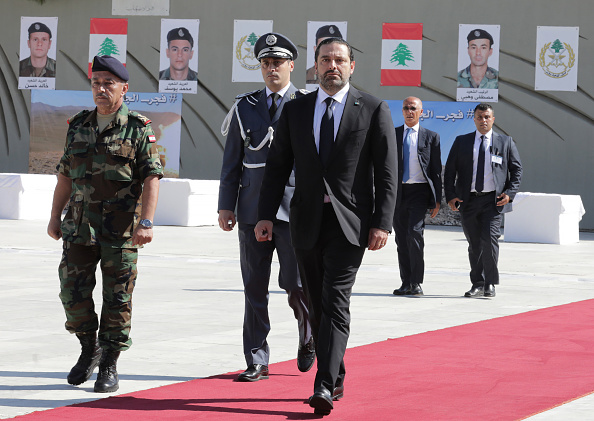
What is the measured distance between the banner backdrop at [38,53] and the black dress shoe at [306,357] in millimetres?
Result: 20346

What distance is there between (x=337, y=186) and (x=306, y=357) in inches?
51.5

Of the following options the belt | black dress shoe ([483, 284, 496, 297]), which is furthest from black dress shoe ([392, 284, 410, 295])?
the belt

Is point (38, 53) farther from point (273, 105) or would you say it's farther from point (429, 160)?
point (273, 105)

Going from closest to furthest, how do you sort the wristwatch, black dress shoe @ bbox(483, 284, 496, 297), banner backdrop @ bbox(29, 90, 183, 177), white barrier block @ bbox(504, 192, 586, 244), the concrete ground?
the wristwatch < the concrete ground < black dress shoe @ bbox(483, 284, 496, 297) < white barrier block @ bbox(504, 192, 586, 244) < banner backdrop @ bbox(29, 90, 183, 177)

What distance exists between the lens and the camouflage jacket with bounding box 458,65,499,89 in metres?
22.7

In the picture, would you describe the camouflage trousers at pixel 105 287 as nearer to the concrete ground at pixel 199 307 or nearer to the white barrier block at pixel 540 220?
the concrete ground at pixel 199 307

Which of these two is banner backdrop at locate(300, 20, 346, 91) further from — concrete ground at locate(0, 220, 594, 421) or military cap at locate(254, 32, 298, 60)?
military cap at locate(254, 32, 298, 60)

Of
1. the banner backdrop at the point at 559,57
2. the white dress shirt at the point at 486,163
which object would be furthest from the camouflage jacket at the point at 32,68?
the white dress shirt at the point at 486,163

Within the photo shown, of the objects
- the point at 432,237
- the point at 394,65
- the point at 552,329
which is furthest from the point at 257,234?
the point at 394,65

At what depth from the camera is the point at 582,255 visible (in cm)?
1591

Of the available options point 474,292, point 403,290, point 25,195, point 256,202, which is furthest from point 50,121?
point 256,202

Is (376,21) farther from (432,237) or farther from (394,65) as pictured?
(432,237)

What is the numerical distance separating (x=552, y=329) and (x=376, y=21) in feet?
53.0

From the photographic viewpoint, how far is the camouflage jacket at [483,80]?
74.4 ft
